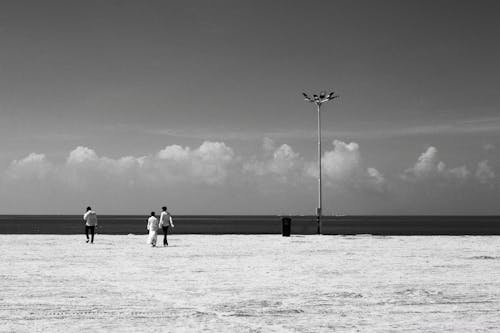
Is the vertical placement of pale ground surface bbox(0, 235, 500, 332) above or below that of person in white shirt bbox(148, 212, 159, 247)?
below

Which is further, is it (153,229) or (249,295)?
(153,229)

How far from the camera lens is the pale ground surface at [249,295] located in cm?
1048

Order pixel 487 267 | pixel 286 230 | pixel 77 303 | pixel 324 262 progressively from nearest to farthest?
pixel 77 303
pixel 487 267
pixel 324 262
pixel 286 230

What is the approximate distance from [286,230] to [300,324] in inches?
1316

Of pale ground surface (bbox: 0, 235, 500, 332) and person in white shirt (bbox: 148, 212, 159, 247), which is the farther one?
person in white shirt (bbox: 148, 212, 159, 247)

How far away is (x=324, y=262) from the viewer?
883 inches

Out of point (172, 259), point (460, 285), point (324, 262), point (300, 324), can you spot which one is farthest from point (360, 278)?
point (172, 259)

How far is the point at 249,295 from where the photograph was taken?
13711 millimetres

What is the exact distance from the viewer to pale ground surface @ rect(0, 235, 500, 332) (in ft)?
34.4

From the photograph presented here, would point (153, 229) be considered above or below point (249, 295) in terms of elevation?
above

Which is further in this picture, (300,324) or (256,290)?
(256,290)

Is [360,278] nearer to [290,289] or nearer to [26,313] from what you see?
[290,289]

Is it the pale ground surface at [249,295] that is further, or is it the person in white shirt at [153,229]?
the person in white shirt at [153,229]

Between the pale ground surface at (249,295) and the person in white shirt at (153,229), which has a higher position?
the person in white shirt at (153,229)
